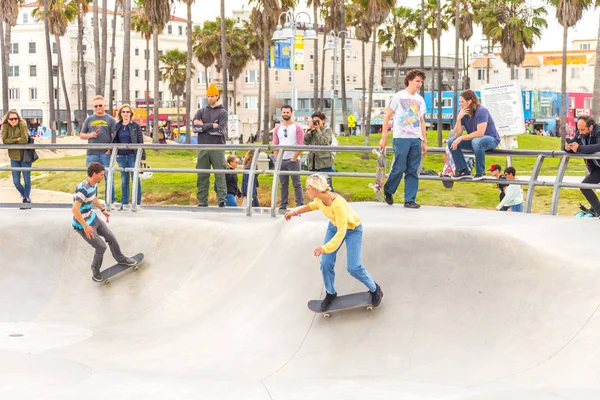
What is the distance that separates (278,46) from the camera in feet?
100

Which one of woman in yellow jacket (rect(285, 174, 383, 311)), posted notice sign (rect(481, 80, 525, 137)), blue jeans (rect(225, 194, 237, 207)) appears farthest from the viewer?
blue jeans (rect(225, 194, 237, 207))

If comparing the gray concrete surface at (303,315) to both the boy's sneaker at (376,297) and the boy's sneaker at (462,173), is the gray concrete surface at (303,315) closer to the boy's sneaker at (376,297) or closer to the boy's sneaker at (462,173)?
the boy's sneaker at (376,297)

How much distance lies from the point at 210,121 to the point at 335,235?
5.67 metres

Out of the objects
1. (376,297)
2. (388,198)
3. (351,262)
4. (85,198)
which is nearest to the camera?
(351,262)

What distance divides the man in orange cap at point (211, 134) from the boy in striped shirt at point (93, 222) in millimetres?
2555

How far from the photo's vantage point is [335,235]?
8609mm

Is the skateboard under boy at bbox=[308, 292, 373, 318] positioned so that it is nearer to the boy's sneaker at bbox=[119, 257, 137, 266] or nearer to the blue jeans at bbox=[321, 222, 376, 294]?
the blue jeans at bbox=[321, 222, 376, 294]

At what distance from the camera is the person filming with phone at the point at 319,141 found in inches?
523

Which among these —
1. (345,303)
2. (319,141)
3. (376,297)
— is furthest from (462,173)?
(345,303)

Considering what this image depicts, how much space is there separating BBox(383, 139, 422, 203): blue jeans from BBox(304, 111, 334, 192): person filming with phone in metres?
1.62

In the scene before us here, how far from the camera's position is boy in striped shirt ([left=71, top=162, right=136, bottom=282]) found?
10797 mm

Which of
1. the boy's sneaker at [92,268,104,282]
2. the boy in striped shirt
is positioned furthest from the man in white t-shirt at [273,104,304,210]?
the boy's sneaker at [92,268,104,282]

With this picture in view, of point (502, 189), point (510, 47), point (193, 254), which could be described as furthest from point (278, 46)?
point (510, 47)

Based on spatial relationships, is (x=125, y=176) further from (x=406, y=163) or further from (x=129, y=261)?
(x=406, y=163)
